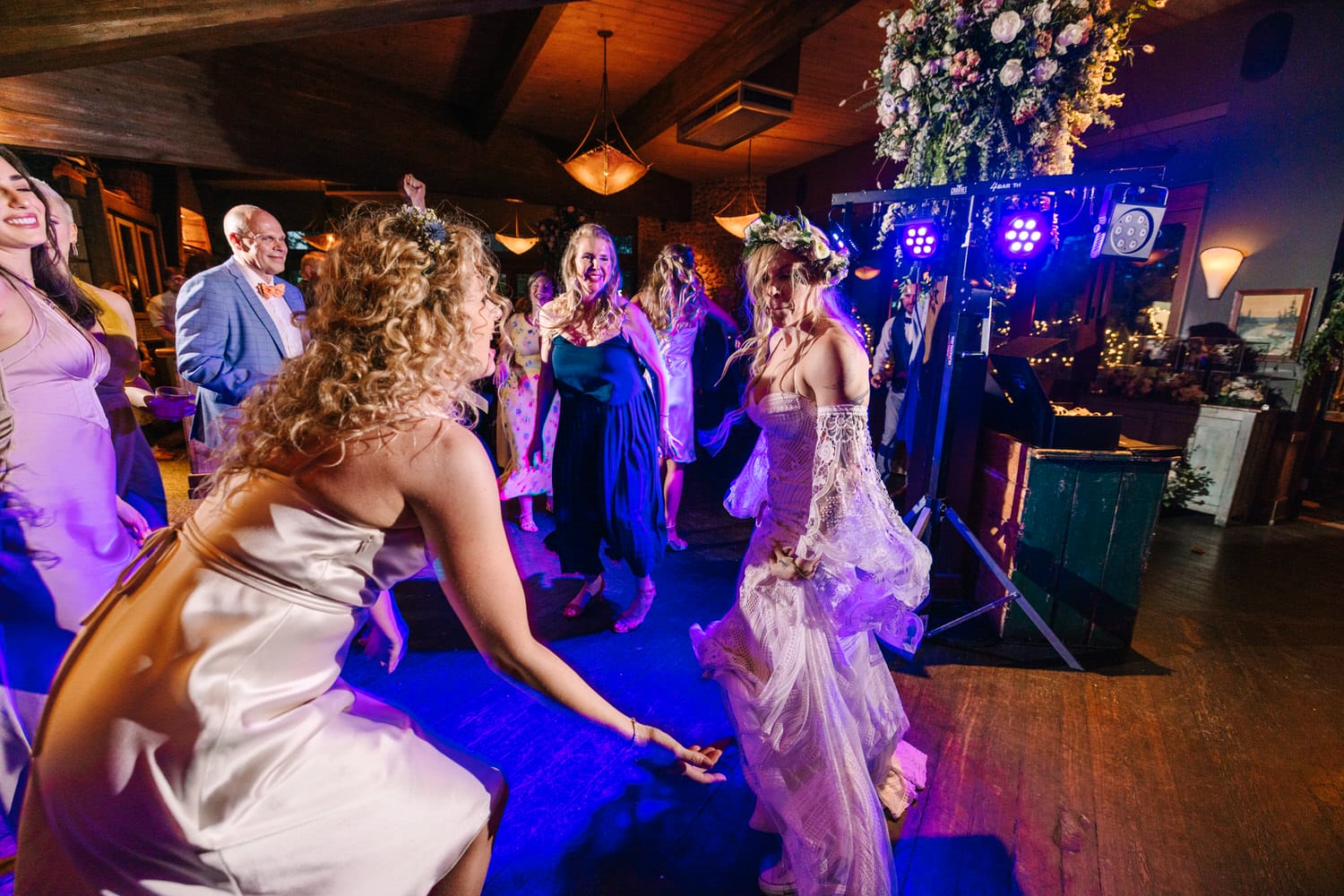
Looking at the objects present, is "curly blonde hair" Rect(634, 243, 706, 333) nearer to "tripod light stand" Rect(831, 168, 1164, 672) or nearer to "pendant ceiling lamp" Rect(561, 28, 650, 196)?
"tripod light stand" Rect(831, 168, 1164, 672)

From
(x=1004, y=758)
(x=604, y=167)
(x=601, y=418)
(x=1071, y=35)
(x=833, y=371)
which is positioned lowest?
(x=1004, y=758)

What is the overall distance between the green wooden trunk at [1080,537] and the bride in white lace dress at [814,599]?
153cm

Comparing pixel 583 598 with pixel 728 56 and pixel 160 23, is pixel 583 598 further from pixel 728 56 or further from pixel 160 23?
pixel 728 56

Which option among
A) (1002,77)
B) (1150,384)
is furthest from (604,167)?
(1150,384)

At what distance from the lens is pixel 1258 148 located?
204 inches

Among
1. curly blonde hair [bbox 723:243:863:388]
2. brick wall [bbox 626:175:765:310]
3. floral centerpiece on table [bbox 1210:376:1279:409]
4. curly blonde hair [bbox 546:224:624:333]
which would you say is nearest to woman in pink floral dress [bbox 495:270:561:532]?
curly blonde hair [bbox 546:224:624:333]

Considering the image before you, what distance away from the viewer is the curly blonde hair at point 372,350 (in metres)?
0.99

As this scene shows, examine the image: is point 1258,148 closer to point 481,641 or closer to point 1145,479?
point 1145,479

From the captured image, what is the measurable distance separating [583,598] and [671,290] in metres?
2.30

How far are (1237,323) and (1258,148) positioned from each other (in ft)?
5.14

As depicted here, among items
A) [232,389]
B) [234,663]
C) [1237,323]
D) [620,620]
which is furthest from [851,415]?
[1237,323]

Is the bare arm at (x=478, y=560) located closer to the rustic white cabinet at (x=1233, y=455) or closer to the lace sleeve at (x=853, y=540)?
the lace sleeve at (x=853, y=540)

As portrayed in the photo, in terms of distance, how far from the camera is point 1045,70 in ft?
8.47

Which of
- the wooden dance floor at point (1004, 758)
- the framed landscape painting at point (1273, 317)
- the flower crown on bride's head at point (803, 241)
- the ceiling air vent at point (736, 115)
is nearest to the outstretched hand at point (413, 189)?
the flower crown on bride's head at point (803, 241)
